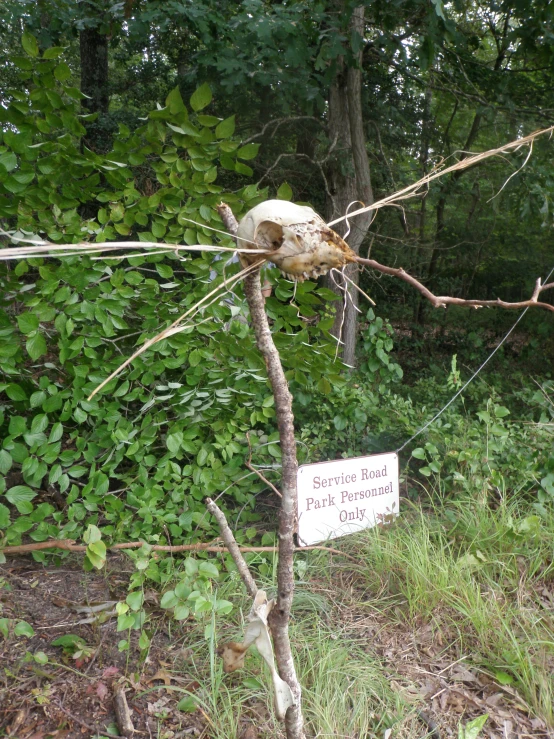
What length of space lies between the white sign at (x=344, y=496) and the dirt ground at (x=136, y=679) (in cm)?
37

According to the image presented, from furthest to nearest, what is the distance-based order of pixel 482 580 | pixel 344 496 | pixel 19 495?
pixel 344 496, pixel 482 580, pixel 19 495

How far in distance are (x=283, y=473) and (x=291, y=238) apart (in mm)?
486

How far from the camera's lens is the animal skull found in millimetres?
1028

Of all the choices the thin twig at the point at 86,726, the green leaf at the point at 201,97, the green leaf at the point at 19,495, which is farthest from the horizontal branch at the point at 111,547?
the green leaf at the point at 201,97

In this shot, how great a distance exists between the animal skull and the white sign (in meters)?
1.40

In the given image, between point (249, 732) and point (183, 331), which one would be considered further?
point (183, 331)

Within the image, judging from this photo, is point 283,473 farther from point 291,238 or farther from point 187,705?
point 187,705

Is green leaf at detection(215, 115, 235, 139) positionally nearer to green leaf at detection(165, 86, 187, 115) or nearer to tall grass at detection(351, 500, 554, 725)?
green leaf at detection(165, 86, 187, 115)

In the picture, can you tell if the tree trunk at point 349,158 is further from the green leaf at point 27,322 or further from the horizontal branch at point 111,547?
the green leaf at point 27,322

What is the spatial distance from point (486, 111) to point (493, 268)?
2.95 m

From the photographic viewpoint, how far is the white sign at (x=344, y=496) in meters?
2.39

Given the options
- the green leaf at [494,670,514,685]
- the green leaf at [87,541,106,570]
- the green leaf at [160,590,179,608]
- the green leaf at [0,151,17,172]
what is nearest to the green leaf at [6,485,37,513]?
the green leaf at [87,541,106,570]

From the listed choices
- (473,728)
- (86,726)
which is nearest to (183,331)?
(86,726)

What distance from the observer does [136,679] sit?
6.03ft
